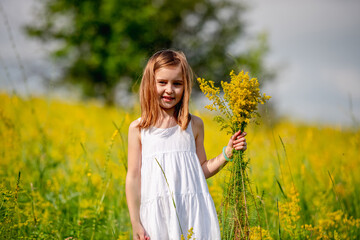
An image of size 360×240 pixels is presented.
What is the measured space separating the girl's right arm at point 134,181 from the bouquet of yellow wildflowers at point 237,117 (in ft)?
1.62

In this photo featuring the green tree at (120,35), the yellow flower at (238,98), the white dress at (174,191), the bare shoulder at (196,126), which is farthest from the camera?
the green tree at (120,35)

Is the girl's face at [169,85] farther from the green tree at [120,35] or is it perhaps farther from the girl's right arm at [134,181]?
the green tree at [120,35]

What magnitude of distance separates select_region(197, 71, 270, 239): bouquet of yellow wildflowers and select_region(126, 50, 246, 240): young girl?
84 mm

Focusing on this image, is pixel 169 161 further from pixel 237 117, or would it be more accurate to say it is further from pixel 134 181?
pixel 237 117

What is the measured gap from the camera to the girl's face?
1.97 metres

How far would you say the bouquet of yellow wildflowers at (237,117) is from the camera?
1.68 m

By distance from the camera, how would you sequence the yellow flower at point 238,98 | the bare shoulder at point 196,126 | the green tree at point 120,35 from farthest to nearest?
the green tree at point 120,35, the bare shoulder at point 196,126, the yellow flower at point 238,98

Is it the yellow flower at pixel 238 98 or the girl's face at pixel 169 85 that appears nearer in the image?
the yellow flower at pixel 238 98

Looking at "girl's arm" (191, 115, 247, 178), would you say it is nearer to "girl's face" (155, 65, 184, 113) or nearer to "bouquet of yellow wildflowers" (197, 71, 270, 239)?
"bouquet of yellow wildflowers" (197, 71, 270, 239)

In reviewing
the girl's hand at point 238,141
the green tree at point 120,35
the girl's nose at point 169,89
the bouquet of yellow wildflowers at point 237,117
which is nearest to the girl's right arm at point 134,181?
the girl's nose at point 169,89

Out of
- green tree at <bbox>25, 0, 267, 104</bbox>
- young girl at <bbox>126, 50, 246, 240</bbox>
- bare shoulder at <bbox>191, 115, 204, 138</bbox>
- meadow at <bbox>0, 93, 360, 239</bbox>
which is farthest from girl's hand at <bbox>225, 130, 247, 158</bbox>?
green tree at <bbox>25, 0, 267, 104</bbox>

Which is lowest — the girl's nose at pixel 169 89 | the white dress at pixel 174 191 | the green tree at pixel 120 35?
the white dress at pixel 174 191

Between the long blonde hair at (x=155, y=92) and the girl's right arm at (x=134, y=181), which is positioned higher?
the long blonde hair at (x=155, y=92)

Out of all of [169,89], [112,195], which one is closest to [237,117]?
[169,89]
